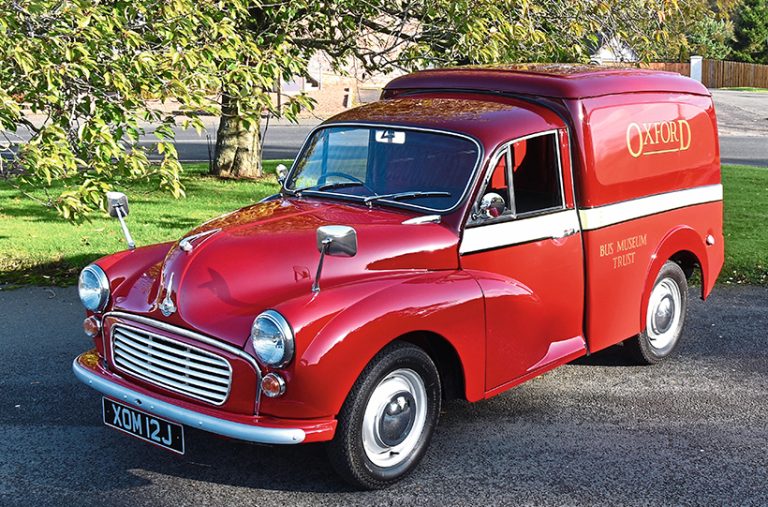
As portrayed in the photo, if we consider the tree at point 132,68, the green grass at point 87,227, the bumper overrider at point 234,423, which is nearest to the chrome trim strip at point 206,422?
the bumper overrider at point 234,423

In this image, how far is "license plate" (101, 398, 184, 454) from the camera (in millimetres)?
4102

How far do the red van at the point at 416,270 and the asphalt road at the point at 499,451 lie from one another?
0.28 metres

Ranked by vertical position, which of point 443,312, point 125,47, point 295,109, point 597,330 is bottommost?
point 597,330

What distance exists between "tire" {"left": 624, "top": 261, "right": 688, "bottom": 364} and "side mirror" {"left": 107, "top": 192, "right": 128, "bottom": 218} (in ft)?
11.5

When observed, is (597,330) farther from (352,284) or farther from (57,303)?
(57,303)

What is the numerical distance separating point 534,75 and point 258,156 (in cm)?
917

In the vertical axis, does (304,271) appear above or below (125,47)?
below

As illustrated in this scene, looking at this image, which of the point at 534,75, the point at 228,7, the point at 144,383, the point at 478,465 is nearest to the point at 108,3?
the point at 228,7

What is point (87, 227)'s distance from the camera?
1030cm

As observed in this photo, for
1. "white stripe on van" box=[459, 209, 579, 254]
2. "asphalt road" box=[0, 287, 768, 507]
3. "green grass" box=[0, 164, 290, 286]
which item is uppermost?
"white stripe on van" box=[459, 209, 579, 254]

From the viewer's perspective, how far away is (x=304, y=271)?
433cm

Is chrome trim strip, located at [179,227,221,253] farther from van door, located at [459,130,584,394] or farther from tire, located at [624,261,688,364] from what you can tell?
tire, located at [624,261,688,364]

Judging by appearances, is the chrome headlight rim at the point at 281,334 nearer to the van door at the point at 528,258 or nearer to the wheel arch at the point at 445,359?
the wheel arch at the point at 445,359

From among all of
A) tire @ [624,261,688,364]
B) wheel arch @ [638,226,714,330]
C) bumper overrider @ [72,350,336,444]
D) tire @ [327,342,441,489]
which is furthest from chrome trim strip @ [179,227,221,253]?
tire @ [624,261,688,364]
